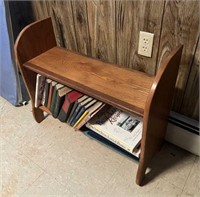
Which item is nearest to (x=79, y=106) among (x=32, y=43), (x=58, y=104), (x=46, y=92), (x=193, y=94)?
(x=58, y=104)

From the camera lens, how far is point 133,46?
962 millimetres

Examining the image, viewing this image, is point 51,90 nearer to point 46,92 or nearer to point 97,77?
point 46,92

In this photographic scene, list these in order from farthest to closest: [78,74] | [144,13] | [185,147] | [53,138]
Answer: [53,138]
[185,147]
[78,74]
[144,13]

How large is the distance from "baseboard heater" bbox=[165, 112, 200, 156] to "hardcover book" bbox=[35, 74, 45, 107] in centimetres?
69

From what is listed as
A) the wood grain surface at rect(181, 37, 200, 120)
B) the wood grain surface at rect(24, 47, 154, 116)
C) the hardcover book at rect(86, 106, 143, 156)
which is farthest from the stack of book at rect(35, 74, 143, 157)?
the wood grain surface at rect(181, 37, 200, 120)

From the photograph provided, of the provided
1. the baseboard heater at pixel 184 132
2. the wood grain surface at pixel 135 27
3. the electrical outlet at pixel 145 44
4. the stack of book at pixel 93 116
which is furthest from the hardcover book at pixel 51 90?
the baseboard heater at pixel 184 132

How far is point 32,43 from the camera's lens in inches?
40.8

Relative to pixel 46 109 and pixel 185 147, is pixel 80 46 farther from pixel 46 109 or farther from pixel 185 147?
pixel 185 147

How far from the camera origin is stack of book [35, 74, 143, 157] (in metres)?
0.96

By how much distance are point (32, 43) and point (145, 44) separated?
0.55 meters

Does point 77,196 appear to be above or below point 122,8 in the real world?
below

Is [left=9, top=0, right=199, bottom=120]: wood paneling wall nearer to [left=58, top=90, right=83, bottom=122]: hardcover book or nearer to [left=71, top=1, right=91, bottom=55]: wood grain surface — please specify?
[left=71, top=1, right=91, bottom=55]: wood grain surface

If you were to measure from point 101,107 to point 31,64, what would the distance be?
404 mm

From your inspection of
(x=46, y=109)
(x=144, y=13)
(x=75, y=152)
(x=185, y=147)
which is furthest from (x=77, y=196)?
(x=144, y=13)
